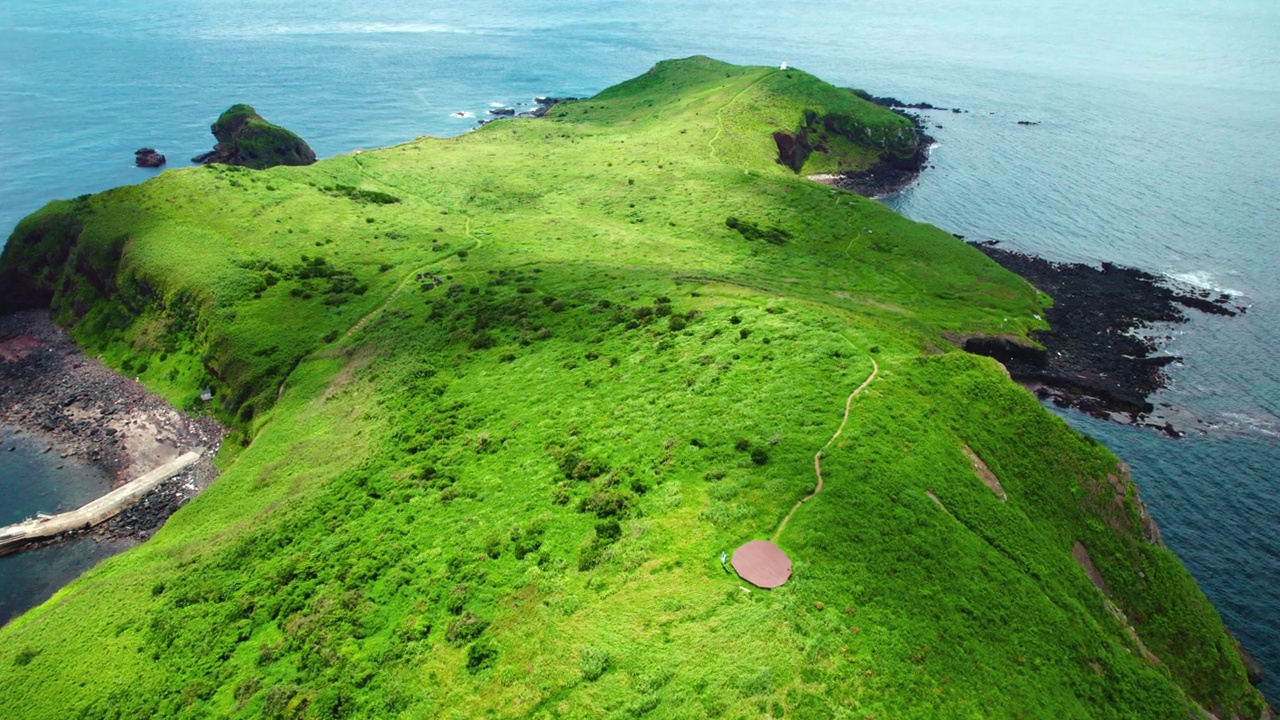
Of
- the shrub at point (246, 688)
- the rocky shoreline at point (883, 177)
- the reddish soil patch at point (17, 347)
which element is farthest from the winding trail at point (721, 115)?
the shrub at point (246, 688)

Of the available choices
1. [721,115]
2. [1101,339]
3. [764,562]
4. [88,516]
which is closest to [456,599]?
[764,562]

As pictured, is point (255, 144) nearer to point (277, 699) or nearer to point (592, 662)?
point (277, 699)

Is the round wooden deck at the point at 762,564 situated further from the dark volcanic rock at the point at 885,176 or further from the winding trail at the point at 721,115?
the dark volcanic rock at the point at 885,176

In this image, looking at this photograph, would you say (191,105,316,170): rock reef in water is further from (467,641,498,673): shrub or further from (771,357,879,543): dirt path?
(467,641,498,673): shrub

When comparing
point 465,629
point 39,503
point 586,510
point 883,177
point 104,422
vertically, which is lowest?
point 39,503

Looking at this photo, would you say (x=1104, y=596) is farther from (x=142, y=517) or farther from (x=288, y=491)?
(x=142, y=517)

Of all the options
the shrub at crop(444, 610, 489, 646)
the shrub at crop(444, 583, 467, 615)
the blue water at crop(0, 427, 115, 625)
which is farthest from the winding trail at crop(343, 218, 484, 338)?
the shrub at crop(444, 610, 489, 646)

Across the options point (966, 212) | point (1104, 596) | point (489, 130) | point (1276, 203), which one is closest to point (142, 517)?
point (1104, 596)
